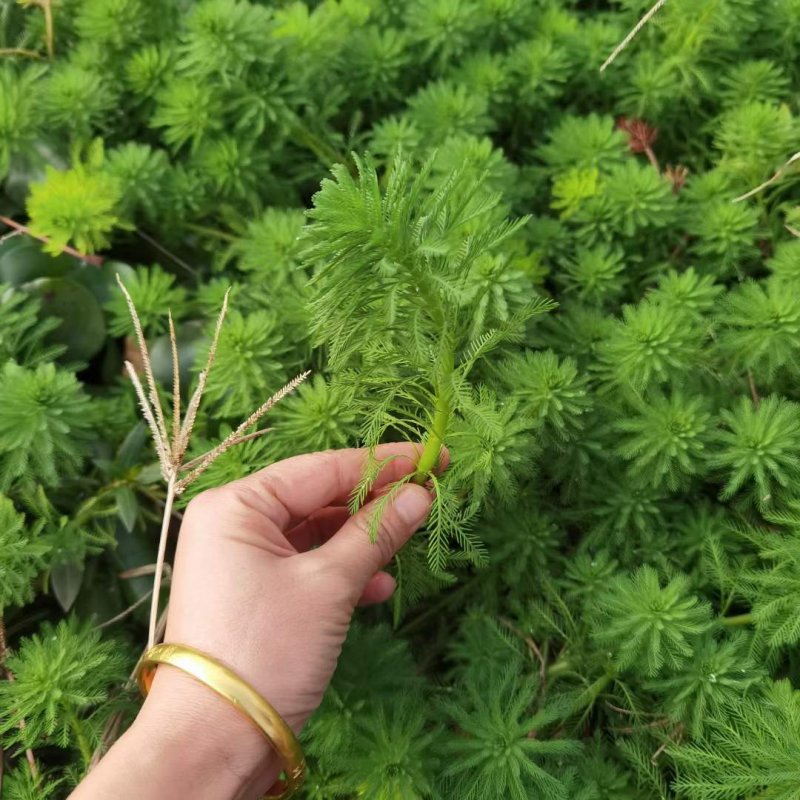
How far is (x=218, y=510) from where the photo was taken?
1.08 metres

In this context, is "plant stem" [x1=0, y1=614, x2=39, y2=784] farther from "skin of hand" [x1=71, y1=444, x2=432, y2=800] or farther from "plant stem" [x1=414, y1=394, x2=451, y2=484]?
"plant stem" [x1=414, y1=394, x2=451, y2=484]

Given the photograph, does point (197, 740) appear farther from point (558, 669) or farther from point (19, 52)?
point (19, 52)

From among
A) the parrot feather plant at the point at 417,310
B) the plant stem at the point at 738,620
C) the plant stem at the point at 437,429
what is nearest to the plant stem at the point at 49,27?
the parrot feather plant at the point at 417,310

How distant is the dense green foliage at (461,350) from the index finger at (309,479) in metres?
0.07

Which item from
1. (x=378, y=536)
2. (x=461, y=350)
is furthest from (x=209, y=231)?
(x=378, y=536)

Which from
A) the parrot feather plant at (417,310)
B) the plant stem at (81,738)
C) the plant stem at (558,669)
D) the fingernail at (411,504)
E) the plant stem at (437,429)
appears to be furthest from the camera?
the plant stem at (558,669)

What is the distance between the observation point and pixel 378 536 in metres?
1.10

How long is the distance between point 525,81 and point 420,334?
1.06 meters

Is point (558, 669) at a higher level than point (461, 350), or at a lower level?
lower

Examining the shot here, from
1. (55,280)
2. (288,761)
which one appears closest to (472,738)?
(288,761)

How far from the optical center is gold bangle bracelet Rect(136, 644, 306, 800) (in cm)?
96

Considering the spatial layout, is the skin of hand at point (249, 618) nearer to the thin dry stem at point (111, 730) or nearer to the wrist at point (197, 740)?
the wrist at point (197, 740)

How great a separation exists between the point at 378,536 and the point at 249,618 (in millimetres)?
222

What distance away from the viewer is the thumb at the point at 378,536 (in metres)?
1.07
